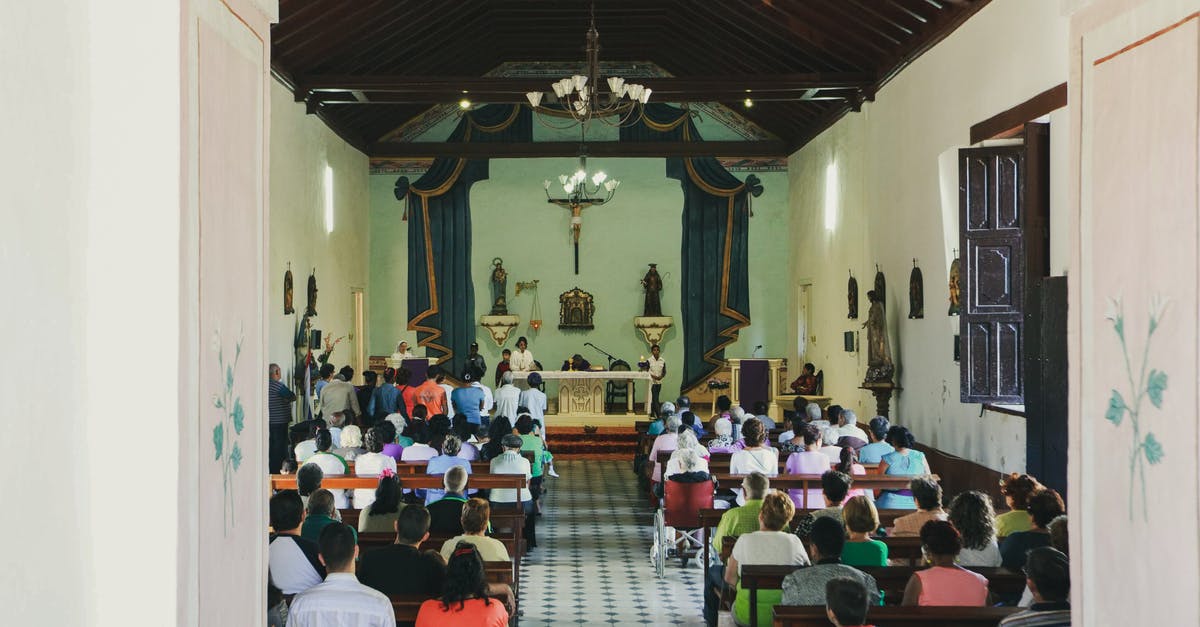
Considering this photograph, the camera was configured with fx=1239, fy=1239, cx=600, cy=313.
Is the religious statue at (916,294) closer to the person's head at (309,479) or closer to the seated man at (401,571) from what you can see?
the person's head at (309,479)

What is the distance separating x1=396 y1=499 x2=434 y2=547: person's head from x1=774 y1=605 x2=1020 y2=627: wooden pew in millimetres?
1748

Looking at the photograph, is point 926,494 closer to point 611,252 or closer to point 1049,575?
point 1049,575

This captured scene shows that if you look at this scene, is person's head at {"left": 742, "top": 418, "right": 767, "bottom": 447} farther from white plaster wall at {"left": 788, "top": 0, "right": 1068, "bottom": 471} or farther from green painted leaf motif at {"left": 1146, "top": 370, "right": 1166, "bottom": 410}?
green painted leaf motif at {"left": 1146, "top": 370, "right": 1166, "bottom": 410}

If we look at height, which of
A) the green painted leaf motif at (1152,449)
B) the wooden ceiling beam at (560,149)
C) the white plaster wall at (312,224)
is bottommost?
the green painted leaf motif at (1152,449)

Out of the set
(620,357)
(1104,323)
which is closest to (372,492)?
(1104,323)

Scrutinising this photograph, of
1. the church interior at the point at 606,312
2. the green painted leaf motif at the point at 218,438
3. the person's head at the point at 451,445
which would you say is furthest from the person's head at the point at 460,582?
the person's head at the point at 451,445

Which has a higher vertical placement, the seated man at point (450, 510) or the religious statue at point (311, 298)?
the religious statue at point (311, 298)

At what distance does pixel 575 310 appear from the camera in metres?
21.1

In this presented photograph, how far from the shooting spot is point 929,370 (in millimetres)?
12680

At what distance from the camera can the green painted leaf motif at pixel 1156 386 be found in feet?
8.18

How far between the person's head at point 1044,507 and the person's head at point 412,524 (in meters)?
2.93

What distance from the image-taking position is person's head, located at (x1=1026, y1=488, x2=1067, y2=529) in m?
5.95

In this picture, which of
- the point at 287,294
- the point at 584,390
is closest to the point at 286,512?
the point at 287,294

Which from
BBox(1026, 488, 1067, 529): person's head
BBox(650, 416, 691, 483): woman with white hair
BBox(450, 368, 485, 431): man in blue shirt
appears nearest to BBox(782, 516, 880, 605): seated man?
BBox(1026, 488, 1067, 529): person's head
